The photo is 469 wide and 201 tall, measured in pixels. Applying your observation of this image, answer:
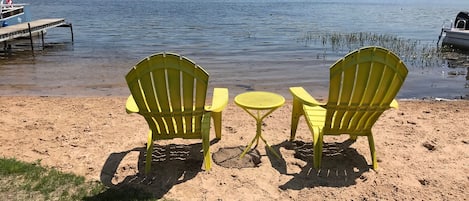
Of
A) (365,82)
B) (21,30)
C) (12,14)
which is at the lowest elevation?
(21,30)

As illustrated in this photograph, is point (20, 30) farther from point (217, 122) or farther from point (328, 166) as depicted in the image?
point (328, 166)

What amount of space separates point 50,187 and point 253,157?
2183mm

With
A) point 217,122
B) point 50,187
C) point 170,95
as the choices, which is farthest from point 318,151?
point 50,187

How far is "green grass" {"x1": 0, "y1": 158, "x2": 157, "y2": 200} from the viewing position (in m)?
3.65

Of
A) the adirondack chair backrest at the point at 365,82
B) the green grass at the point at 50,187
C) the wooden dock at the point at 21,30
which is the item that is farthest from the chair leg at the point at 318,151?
the wooden dock at the point at 21,30

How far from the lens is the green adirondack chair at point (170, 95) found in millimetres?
3949

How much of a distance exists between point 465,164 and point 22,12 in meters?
21.8

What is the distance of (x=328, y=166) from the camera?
455 cm

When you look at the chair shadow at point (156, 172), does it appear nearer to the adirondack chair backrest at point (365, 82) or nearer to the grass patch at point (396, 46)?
the adirondack chair backrest at point (365, 82)

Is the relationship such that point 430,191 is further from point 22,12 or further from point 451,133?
point 22,12

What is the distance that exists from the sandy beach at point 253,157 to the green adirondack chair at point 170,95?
0.39 m

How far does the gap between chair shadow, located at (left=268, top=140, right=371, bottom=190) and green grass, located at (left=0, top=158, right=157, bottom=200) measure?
153 centimetres

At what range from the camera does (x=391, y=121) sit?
20.2 ft

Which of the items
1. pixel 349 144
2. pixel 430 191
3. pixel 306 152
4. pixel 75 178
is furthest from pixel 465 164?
pixel 75 178
